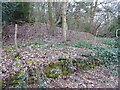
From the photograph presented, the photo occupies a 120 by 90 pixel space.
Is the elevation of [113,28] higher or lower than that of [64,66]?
higher

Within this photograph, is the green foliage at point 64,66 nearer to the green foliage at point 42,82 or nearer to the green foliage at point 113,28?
the green foliage at point 42,82

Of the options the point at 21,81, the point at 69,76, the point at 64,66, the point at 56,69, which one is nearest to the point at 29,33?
the point at 64,66

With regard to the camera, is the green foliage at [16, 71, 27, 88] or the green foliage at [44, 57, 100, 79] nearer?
the green foliage at [16, 71, 27, 88]

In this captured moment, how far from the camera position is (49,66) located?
403cm

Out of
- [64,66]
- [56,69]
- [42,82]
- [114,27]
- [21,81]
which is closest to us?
[21,81]

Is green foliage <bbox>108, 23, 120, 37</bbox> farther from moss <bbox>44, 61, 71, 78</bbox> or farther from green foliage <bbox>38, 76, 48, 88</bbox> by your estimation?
green foliage <bbox>38, 76, 48, 88</bbox>

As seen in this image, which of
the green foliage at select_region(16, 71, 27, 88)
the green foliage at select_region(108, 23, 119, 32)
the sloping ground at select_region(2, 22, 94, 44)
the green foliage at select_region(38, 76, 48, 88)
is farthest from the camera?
the green foliage at select_region(108, 23, 119, 32)

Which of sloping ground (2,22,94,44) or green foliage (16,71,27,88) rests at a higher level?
sloping ground (2,22,94,44)

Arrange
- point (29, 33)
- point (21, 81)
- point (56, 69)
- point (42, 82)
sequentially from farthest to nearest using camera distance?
point (29, 33) < point (56, 69) < point (42, 82) < point (21, 81)

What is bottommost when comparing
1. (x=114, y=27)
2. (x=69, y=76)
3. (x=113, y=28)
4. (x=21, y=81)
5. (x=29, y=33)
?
(x=69, y=76)

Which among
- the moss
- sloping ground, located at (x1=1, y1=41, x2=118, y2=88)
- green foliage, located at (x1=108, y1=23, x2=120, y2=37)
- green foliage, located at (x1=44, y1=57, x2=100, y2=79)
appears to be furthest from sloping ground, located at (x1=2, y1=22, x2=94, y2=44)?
the moss

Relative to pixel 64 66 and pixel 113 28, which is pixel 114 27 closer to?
pixel 113 28

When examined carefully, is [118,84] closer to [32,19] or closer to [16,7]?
[16,7]

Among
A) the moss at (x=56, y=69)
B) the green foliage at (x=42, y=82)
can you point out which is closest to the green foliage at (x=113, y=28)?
the moss at (x=56, y=69)
